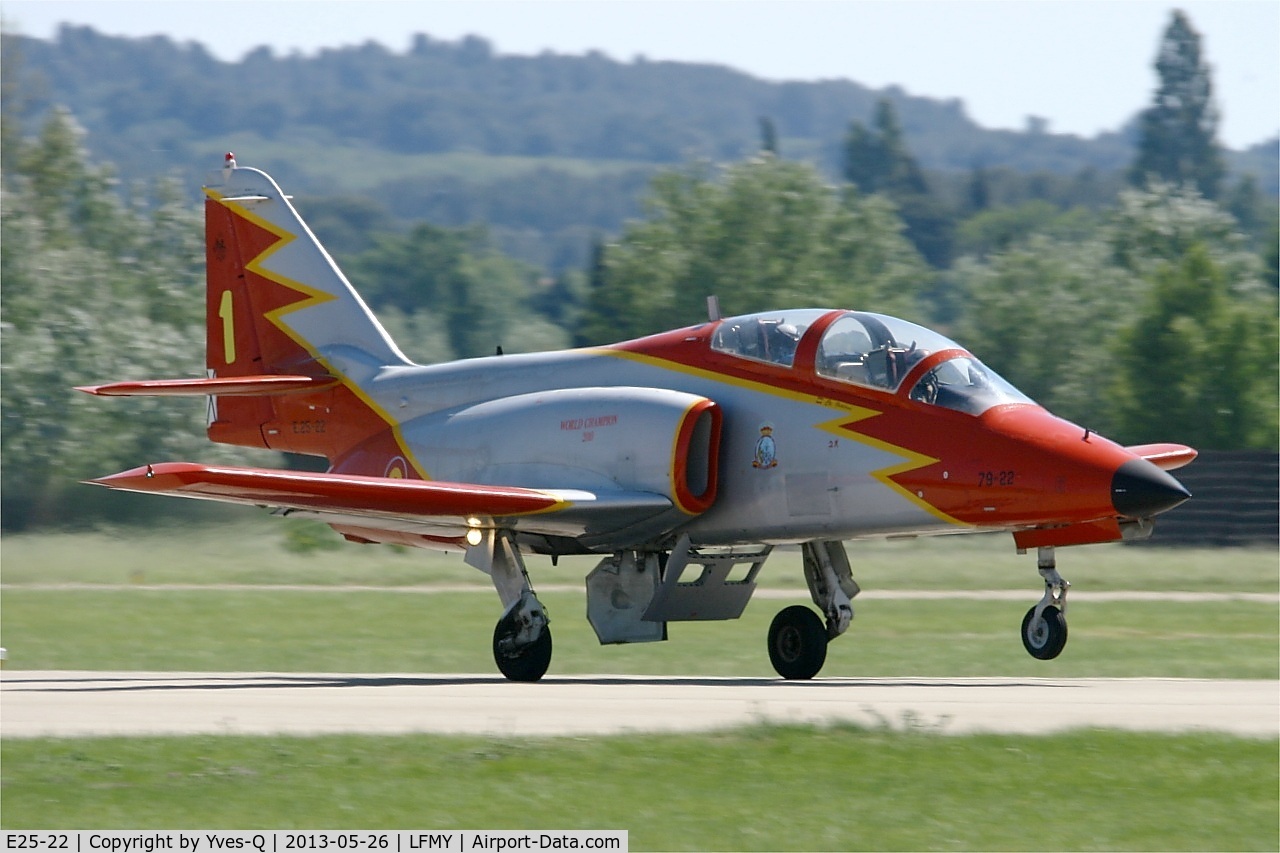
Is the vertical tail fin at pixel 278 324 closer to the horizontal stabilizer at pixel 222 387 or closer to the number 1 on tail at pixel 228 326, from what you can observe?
the number 1 on tail at pixel 228 326

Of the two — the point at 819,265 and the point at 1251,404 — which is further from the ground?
the point at 819,265

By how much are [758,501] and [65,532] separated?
44.6ft

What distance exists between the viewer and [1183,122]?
5694 inches

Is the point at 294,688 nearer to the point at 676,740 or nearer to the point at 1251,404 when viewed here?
the point at 676,740

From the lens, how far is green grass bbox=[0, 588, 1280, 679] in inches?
657

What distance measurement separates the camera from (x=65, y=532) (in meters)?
24.2

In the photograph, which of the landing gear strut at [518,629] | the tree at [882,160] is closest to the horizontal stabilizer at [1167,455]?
the landing gear strut at [518,629]

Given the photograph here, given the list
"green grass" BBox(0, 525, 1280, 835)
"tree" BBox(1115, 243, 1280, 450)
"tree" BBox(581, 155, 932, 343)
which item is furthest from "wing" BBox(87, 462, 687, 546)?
"tree" BBox(581, 155, 932, 343)

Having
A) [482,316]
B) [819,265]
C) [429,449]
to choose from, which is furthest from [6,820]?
[482,316]

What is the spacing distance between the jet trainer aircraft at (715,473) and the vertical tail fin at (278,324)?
3.55 ft

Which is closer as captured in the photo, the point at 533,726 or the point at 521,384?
the point at 533,726

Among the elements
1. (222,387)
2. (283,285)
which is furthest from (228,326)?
(222,387)
